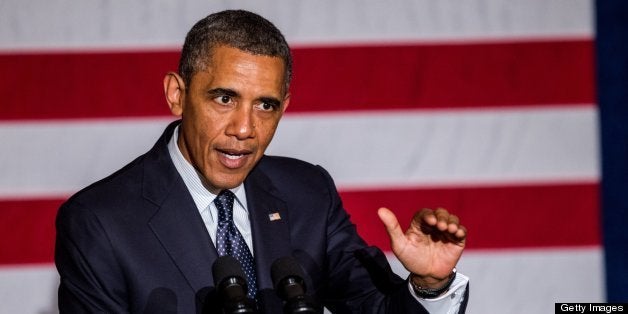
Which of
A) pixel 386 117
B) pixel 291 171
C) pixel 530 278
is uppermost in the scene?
pixel 386 117

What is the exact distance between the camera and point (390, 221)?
139 cm

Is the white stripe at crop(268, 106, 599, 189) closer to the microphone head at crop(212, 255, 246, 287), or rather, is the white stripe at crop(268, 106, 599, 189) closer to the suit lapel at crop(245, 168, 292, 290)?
the suit lapel at crop(245, 168, 292, 290)

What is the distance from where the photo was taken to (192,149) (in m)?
1.54

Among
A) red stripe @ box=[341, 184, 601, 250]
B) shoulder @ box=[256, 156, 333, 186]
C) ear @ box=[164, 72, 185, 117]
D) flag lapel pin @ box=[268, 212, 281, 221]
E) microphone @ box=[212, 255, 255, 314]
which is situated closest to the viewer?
microphone @ box=[212, 255, 255, 314]

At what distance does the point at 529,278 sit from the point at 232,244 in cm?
109

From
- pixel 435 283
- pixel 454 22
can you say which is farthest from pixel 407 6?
pixel 435 283

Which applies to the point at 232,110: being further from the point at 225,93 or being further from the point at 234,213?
the point at 234,213

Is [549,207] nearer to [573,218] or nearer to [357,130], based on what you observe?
[573,218]

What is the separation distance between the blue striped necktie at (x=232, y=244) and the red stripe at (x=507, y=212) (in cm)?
67

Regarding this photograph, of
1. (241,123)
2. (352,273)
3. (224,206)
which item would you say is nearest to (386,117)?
(352,273)

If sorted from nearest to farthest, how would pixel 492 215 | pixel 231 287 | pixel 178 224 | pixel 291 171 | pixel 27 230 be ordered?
pixel 231 287
pixel 178 224
pixel 291 171
pixel 27 230
pixel 492 215

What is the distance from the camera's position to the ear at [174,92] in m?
1.56

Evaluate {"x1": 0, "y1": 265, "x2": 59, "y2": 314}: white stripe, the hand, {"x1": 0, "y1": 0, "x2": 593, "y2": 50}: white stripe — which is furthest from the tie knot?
{"x1": 0, "y1": 265, "x2": 59, "y2": 314}: white stripe

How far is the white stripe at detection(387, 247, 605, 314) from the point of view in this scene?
2.30 m
